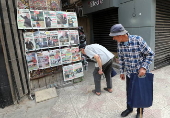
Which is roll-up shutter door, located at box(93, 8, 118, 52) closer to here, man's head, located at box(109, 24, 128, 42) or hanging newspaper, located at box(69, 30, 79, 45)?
hanging newspaper, located at box(69, 30, 79, 45)

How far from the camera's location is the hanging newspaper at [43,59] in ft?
12.2

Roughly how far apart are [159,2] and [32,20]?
4.88 metres

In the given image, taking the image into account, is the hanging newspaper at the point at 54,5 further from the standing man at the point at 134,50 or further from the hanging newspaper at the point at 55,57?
the standing man at the point at 134,50

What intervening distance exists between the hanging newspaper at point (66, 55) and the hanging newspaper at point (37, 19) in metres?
0.96

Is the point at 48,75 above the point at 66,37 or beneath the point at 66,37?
beneath

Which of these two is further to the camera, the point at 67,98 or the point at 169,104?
the point at 67,98

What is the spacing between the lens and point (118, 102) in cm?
322

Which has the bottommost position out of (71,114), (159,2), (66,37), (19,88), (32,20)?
(71,114)

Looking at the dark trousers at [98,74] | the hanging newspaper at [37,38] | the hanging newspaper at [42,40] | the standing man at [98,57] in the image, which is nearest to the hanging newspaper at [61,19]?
the hanging newspaper at [42,40]

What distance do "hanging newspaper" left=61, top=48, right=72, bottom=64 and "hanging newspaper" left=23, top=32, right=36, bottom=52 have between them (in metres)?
0.90

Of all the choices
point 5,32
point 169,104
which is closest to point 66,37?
point 5,32

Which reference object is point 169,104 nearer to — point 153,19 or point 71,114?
point 71,114

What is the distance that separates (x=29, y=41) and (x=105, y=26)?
4.75m

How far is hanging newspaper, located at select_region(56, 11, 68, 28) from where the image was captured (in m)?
3.90
